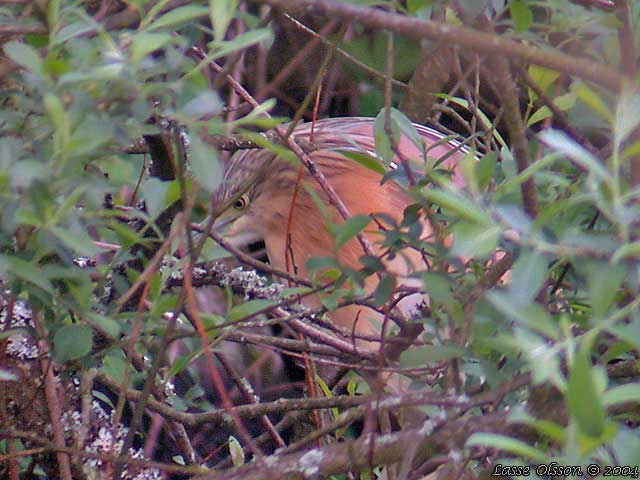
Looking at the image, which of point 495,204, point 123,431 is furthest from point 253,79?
point 495,204

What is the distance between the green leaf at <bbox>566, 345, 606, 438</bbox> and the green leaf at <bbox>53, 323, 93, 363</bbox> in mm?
532

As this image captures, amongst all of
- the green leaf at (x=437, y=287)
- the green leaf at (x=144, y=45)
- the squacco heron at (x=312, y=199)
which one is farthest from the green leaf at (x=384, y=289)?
the squacco heron at (x=312, y=199)

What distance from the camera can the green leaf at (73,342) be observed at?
922 mm

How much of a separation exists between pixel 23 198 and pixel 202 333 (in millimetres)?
286

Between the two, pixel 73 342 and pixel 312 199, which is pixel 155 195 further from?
pixel 312 199

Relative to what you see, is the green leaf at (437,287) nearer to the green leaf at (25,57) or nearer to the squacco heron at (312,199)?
the green leaf at (25,57)

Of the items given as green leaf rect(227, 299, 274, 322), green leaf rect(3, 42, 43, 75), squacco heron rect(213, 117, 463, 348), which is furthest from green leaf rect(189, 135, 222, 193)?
squacco heron rect(213, 117, 463, 348)

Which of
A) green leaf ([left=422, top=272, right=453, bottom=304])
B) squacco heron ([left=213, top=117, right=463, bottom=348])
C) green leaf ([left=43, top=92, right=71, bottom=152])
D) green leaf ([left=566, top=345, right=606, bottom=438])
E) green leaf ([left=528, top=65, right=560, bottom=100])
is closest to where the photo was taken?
green leaf ([left=566, top=345, right=606, bottom=438])

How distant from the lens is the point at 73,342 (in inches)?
36.4

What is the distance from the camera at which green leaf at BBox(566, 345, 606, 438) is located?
520mm

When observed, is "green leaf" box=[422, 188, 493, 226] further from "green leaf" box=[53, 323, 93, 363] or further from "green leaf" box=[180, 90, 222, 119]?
"green leaf" box=[53, 323, 93, 363]

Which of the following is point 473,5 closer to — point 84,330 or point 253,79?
point 84,330

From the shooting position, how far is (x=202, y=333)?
928mm

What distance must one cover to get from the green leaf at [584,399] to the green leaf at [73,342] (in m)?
0.53
